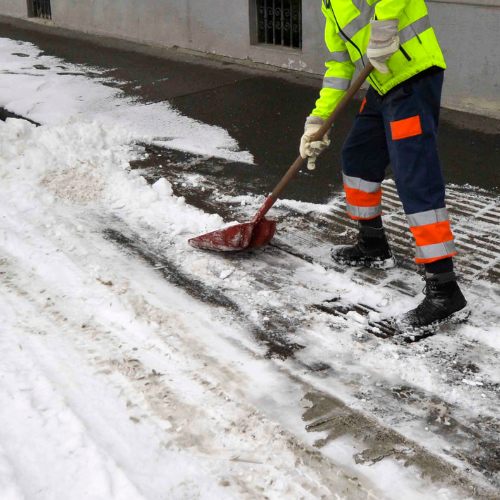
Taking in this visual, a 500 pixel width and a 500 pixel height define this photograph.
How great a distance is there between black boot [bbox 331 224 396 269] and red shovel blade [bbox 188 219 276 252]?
1.37 ft

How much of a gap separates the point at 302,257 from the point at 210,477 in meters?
1.78

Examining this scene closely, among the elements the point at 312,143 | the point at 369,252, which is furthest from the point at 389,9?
the point at 369,252

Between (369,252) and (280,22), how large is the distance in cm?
486

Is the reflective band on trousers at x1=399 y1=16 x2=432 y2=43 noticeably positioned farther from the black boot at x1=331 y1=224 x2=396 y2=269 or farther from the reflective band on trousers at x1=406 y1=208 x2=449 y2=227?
the black boot at x1=331 y1=224 x2=396 y2=269

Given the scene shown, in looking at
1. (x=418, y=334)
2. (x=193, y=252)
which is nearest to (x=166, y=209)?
(x=193, y=252)

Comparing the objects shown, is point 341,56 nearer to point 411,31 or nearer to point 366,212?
point 411,31

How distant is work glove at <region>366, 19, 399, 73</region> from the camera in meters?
3.11

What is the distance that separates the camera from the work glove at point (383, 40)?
3113 mm

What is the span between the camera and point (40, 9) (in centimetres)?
1166

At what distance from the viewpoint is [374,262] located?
156 inches

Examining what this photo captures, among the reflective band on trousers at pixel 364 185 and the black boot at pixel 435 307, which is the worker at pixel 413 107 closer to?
the black boot at pixel 435 307

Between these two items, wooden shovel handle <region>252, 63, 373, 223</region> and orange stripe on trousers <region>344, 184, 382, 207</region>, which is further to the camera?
orange stripe on trousers <region>344, 184, 382, 207</region>

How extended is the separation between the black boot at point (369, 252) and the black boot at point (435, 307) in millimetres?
548

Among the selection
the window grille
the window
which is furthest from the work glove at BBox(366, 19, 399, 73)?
the window
